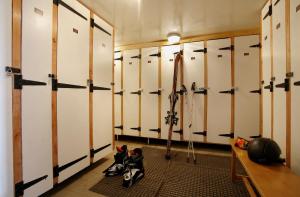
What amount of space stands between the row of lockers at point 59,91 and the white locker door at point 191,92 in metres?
1.87

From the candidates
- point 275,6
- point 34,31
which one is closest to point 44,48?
point 34,31

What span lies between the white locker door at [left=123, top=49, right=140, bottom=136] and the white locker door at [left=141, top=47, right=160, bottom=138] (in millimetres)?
167

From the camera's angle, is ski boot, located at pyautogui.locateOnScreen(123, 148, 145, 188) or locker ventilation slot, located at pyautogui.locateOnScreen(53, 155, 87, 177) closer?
locker ventilation slot, located at pyautogui.locateOnScreen(53, 155, 87, 177)

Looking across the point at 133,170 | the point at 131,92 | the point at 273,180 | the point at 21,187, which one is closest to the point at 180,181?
the point at 133,170

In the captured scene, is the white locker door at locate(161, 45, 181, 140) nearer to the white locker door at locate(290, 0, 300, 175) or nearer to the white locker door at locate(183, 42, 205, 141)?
the white locker door at locate(183, 42, 205, 141)

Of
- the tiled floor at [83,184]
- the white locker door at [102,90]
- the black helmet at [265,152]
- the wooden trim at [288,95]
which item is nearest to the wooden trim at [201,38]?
the white locker door at [102,90]

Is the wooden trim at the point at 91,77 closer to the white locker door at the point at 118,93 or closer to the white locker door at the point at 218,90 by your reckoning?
the white locker door at the point at 118,93

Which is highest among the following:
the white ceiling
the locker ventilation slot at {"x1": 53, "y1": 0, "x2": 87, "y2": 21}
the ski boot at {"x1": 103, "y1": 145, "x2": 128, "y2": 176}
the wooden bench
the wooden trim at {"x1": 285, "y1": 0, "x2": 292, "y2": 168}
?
the white ceiling

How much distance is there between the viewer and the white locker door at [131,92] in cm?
445

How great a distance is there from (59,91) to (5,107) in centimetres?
65

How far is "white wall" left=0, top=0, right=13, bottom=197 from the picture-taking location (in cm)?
150

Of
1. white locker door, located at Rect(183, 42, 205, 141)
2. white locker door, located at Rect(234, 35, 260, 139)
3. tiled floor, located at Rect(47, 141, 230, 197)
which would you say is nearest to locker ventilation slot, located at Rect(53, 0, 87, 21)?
tiled floor, located at Rect(47, 141, 230, 197)

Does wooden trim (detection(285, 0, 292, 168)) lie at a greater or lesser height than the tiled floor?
greater

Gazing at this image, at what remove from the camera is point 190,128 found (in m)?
3.96
